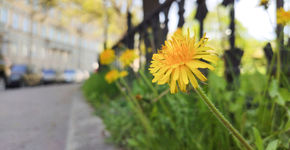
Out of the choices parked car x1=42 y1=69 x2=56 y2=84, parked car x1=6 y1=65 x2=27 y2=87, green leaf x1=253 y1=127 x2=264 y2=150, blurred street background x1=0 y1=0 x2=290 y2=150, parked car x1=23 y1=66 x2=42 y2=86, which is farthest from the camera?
parked car x1=42 y1=69 x2=56 y2=84

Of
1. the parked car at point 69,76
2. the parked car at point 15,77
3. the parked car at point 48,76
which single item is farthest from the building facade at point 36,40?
the parked car at point 15,77

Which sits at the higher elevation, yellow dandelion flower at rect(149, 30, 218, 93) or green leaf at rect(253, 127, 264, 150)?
yellow dandelion flower at rect(149, 30, 218, 93)

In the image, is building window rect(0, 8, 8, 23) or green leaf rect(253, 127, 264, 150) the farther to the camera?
building window rect(0, 8, 8, 23)

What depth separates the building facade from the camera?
788 inches

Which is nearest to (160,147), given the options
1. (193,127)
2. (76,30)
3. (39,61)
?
(193,127)

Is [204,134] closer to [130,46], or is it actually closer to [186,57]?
[186,57]

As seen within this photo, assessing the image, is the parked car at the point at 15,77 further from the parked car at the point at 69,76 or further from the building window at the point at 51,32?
the building window at the point at 51,32

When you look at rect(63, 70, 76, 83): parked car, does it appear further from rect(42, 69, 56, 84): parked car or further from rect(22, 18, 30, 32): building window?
rect(22, 18, 30, 32): building window

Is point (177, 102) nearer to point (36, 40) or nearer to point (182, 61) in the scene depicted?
point (182, 61)

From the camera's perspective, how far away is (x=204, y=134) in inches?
40.1

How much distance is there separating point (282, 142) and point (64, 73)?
67.5 feet

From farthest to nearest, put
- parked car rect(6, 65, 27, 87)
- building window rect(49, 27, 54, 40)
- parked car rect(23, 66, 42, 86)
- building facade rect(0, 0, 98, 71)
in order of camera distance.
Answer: building window rect(49, 27, 54, 40) < building facade rect(0, 0, 98, 71) < parked car rect(23, 66, 42, 86) < parked car rect(6, 65, 27, 87)

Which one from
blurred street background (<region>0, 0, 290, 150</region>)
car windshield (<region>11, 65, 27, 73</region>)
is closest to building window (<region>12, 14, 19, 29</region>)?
car windshield (<region>11, 65, 27, 73</region>)

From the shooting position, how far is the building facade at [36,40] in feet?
65.7
